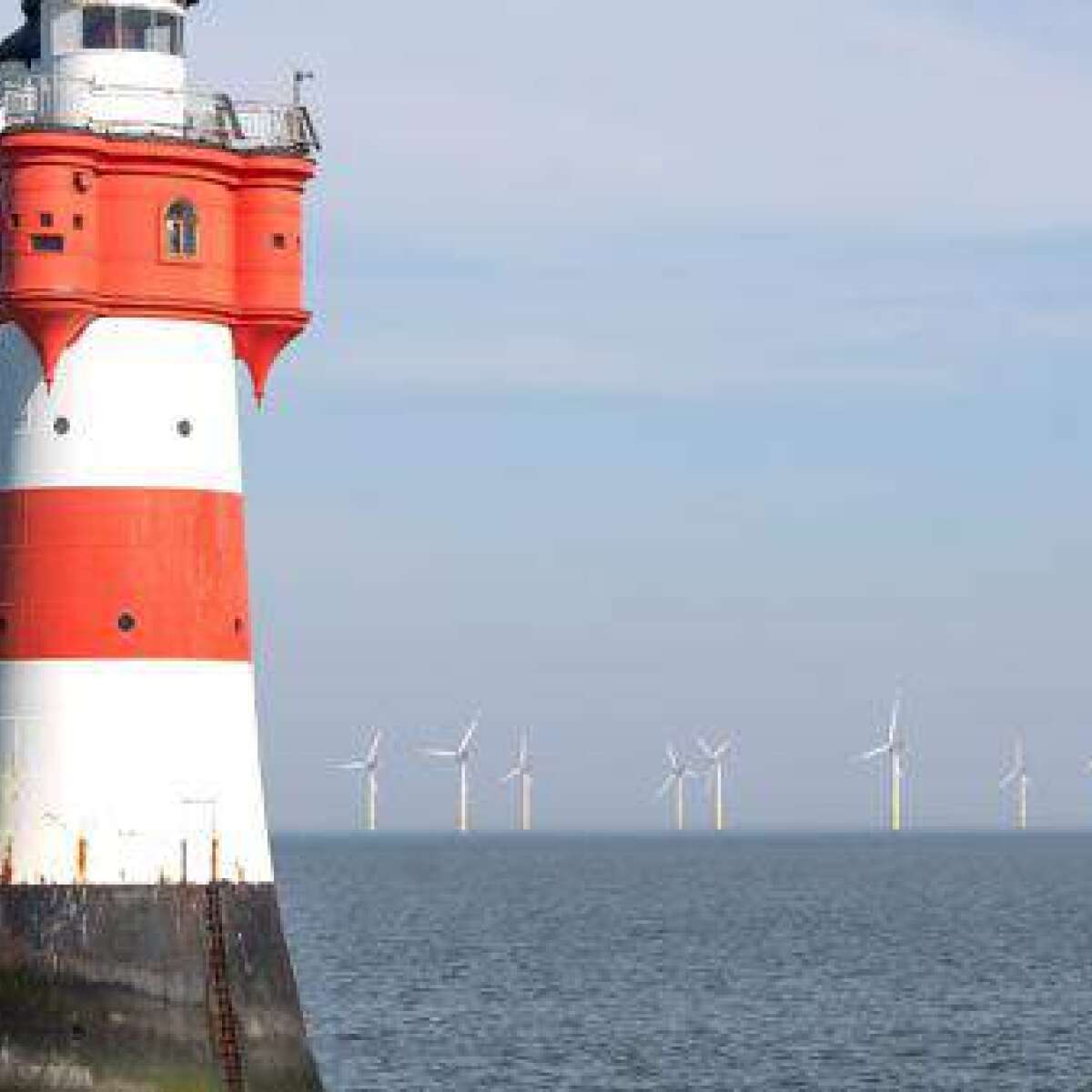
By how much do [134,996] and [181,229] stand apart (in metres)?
11.9

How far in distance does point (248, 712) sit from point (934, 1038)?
44.7m

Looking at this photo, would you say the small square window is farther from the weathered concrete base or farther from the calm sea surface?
the calm sea surface

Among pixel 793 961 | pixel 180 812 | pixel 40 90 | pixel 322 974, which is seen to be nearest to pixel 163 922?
pixel 180 812

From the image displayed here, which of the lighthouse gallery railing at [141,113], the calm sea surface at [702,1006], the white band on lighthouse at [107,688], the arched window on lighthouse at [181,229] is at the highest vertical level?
the lighthouse gallery railing at [141,113]

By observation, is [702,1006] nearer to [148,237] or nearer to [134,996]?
[134,996]

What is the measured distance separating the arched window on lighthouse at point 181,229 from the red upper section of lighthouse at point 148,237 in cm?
2

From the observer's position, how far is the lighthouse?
1860 inches

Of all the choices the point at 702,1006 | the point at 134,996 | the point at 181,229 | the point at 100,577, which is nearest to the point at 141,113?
the point at 181,229

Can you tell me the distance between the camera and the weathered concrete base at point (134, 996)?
4678cm

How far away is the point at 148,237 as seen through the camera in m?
48.2

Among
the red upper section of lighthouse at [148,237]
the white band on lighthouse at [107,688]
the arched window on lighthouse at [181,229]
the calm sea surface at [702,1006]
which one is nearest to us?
the red upper section of lighthouse at [148,237]

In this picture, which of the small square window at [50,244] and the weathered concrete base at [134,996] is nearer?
the weathered concrete base at [134,996]

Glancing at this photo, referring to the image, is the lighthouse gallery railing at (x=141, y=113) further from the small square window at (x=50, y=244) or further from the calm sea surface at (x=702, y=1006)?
the calm sea surface at (x=702, y=1006)

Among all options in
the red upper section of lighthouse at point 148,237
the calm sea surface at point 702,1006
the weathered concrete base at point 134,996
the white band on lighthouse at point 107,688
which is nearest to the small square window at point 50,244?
the red upper section of lighthouse at point 148,237
